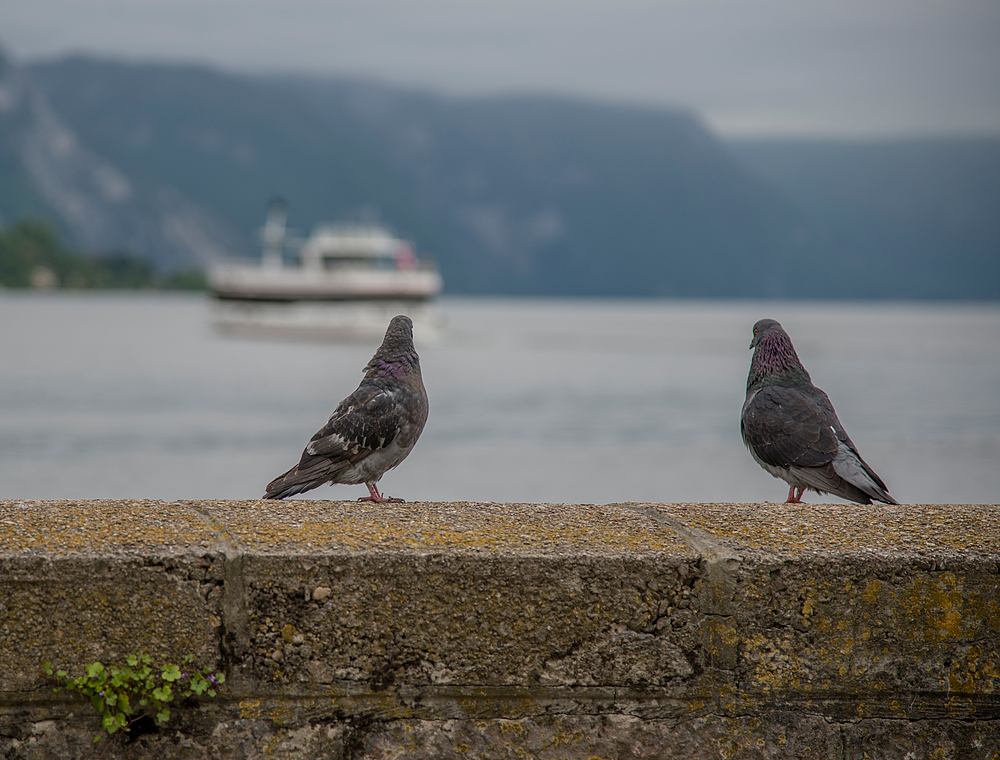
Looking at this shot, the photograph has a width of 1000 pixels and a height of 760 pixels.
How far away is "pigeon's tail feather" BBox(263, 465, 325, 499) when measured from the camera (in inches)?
157

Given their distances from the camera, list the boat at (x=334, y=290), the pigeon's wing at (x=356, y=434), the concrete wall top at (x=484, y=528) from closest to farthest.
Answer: the concrete wall top at (x=484, y=528)
the pigeon's wing at (x=356, y=434)
the boat at (x=334, y=290)

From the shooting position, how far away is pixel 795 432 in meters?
4.41

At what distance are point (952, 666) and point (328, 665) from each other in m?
1.37

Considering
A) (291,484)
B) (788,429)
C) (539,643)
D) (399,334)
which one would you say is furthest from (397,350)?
(539,643)

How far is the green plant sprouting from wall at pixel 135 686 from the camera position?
2264mm

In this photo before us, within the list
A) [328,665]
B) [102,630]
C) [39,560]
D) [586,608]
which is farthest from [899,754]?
[39,560]

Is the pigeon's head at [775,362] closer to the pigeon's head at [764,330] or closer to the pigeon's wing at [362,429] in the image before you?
the pigeon's head at [764,330]

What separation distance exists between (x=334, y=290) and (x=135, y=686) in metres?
77.8

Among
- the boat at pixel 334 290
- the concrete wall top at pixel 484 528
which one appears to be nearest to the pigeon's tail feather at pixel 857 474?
the concrete wall top at pixel 484 528

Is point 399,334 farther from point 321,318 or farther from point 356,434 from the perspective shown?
point 321,318

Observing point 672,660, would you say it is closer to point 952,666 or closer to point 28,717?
point 952,666

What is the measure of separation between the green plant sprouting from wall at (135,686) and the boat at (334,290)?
74.8 m

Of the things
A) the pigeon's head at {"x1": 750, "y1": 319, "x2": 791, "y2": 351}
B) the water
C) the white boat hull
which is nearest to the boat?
the white boat hull

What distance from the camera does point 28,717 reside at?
228cm
